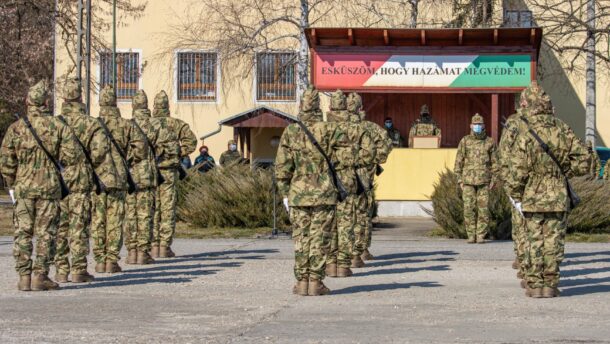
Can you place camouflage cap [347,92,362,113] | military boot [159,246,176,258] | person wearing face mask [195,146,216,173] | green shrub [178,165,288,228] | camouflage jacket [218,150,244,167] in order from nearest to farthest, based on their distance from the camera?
camouflage cap [347,92,362,113] → military boot [159,246,176,258] → green shrub [178,165,288,228] → camouflage jacket [218,150,244,167] → person wearing face mask [195,146,216,173]

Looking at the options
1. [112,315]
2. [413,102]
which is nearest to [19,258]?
[112,315]

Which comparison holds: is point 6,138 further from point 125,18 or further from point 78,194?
point 125,18

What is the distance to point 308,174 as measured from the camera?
12547 millimetres

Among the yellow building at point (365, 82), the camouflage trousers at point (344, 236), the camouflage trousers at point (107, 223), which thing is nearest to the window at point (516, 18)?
the yellow building at point (365, 82)

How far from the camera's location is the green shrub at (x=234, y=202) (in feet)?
74.6

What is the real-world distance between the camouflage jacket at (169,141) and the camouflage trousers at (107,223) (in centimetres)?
161

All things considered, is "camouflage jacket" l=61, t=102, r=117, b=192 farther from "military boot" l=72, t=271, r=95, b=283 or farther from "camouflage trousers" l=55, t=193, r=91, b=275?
"military boot" l=72, t=271, r=95, b=283

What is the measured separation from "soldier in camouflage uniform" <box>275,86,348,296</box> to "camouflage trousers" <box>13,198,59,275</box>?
2.26 meters

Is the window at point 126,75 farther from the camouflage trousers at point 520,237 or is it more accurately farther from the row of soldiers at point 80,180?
the camouflage trousers at point 520,237

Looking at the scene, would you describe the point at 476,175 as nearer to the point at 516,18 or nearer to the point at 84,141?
the point at 84,141

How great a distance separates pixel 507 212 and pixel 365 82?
777cm

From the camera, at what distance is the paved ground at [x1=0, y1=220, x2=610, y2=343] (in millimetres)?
10164

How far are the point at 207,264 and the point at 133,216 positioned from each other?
1.05m

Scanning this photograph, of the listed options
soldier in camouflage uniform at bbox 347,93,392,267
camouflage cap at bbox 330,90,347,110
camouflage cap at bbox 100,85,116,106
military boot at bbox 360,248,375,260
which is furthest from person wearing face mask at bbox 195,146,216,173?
camouflage cap at bbox 330,90,347,110
